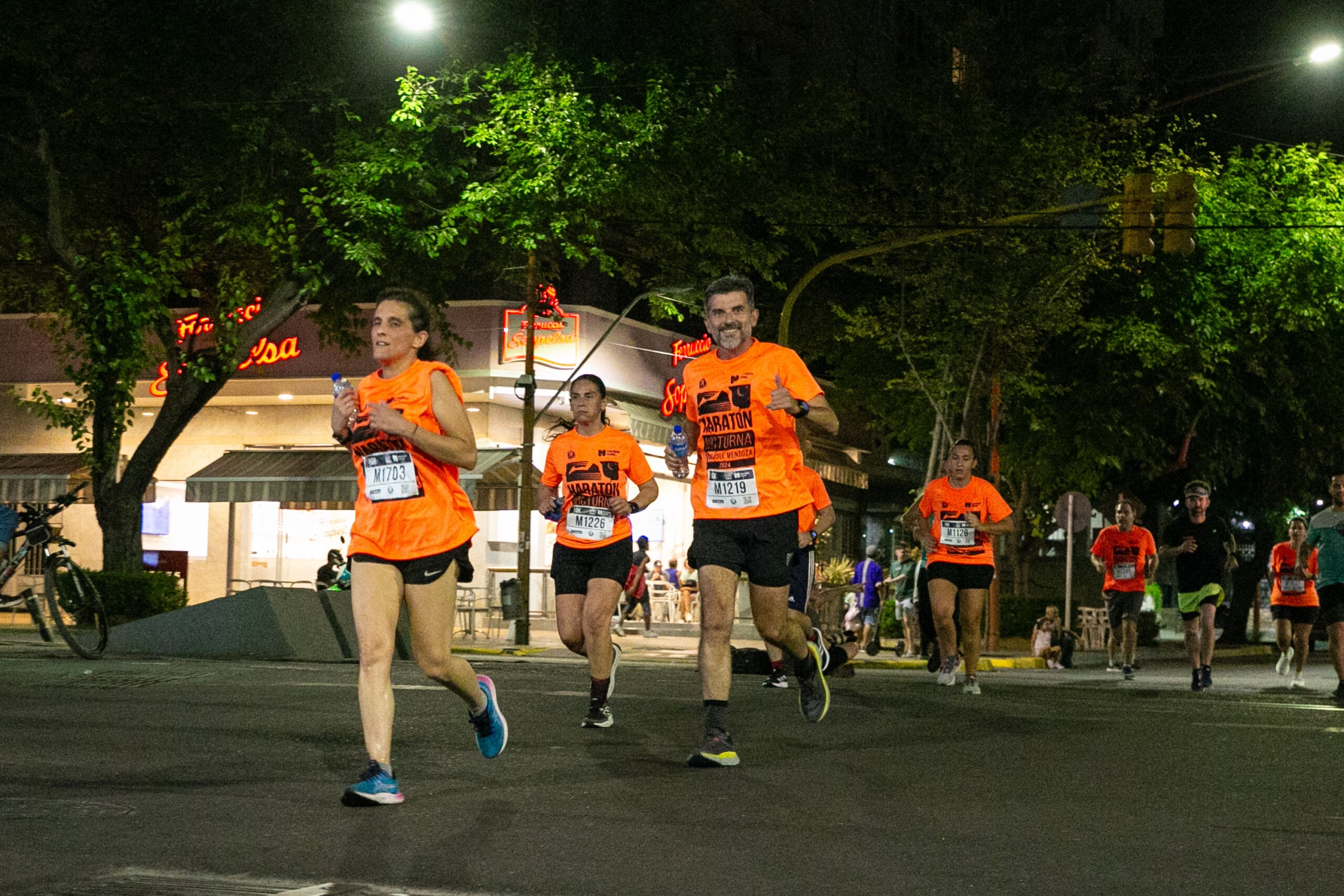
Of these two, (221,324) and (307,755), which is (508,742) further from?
(221,324)

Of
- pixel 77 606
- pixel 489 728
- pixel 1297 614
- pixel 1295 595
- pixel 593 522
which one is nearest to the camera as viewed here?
pixel 489 728

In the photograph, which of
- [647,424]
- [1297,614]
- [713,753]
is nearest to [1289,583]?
[1297,614]

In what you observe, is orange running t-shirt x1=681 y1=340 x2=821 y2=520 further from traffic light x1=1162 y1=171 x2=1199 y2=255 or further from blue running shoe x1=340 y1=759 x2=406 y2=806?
traffic light x1=1162 y1=171 x2=1199 y2=255

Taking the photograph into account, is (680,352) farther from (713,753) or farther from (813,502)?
(713,753)

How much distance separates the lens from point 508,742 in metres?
7.69

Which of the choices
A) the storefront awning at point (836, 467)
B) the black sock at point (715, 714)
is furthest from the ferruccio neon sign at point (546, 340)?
the black sock at point (715, 714)

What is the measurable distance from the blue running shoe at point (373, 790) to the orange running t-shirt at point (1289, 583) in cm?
1129

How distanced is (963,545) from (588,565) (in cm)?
423

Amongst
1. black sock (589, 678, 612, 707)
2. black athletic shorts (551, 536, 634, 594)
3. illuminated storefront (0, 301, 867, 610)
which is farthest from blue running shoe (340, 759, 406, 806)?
illuminated storefront (0, 301, 867, 610)

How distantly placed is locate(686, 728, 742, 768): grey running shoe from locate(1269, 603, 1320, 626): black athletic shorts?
32.7ft

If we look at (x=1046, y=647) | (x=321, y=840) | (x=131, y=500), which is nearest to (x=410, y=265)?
(x=131, y=500)

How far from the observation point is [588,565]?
9.13m

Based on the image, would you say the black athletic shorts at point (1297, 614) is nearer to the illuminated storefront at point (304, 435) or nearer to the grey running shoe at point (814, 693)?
the grey running shoe at point (814, 693)

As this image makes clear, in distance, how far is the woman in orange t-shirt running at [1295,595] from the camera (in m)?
15.1
